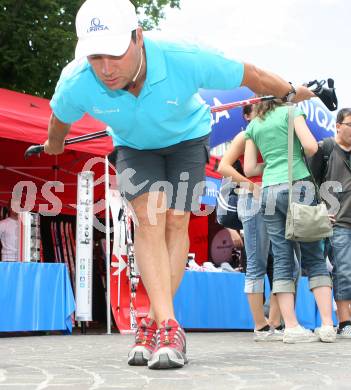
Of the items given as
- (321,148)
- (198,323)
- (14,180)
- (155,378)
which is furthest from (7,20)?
(155,378)

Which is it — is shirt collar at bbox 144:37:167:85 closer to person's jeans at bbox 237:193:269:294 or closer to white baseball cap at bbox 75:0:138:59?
white baseball cap at bbox 75:0:138:59

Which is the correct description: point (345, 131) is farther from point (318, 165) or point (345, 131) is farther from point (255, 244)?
point (255, 244)

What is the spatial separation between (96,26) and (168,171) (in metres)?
0.88

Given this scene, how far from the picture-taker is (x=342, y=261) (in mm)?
6230

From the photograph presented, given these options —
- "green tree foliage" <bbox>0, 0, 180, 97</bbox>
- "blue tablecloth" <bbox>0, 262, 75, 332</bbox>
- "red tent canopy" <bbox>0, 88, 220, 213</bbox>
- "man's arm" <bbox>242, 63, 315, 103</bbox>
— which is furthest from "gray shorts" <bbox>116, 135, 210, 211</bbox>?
"green tree foliage" <bbox>0, 0, 180, 97</bbox>

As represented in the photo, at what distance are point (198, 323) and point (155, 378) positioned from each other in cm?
577

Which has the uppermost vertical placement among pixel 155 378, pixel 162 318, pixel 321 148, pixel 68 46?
pixel 68 46

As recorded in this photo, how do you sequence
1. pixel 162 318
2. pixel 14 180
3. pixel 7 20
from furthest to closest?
pixel 7 20, pixel 14 180, pixel 162 318

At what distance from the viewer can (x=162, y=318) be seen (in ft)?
11.6

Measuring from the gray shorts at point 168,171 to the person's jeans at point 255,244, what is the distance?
84.5 inches

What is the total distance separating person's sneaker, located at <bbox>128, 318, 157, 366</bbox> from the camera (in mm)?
3539

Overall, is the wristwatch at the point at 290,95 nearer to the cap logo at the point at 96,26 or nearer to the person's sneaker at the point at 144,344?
the cap logo at the point at 96,26

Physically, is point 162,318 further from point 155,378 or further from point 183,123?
point 183,123

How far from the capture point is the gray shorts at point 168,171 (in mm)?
3828
